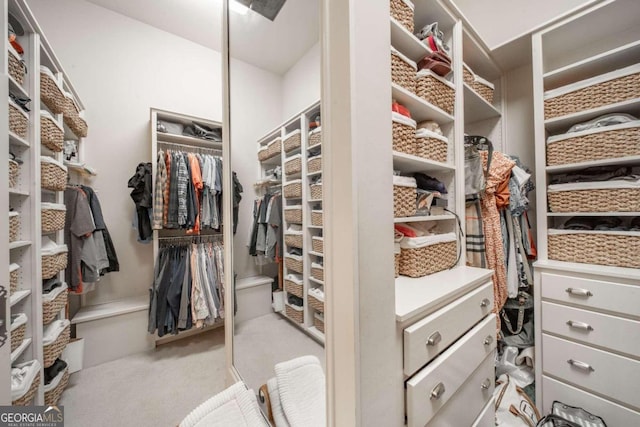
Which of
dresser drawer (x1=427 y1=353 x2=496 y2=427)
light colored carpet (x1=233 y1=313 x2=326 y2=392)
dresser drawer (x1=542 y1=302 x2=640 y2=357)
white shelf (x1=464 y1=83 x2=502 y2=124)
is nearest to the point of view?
dresser drawer (x1=427 y1=353 x2=496 y2=427)

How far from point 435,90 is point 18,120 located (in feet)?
6.22

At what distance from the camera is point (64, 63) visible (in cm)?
182

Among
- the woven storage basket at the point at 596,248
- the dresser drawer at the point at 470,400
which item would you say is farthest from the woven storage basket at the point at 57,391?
the woven storage basket at the point at 596,248

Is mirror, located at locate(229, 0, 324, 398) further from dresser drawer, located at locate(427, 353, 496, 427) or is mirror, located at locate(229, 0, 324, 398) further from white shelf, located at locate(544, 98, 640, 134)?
white shelf, located at locate(544, 98, 640, 134)

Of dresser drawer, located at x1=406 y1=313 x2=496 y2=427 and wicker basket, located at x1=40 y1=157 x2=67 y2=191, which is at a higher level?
wicker basket, located at x1=40 y1=157 x2=67 y2=191

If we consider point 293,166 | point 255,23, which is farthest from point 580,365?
point 255,23

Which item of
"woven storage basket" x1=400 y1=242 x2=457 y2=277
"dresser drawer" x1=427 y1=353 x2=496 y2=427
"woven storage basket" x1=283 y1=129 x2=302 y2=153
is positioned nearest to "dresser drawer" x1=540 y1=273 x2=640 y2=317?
"dresser drawer" x1=427 y1=353 x2=496 y2=427

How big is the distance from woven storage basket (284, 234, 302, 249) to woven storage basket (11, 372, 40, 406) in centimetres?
131

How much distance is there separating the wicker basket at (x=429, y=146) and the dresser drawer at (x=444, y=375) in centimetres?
74

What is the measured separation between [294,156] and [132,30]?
2.42 metres

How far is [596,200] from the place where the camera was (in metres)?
1.15

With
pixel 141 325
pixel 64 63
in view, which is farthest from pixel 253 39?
pixel 141 325

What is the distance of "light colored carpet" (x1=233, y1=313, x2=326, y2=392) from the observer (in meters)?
0.90

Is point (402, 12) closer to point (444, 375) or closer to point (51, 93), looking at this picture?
point (444, 375)
